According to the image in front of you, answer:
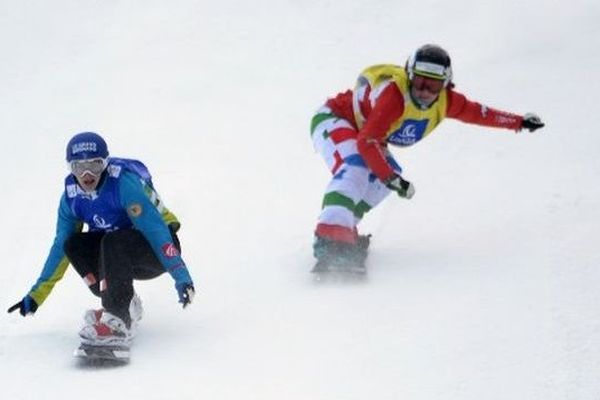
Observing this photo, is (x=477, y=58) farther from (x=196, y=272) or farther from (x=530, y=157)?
(x=196, y=272)

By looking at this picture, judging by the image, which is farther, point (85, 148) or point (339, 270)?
point (339, 270)

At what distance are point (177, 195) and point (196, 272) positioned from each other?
2193 millimetres

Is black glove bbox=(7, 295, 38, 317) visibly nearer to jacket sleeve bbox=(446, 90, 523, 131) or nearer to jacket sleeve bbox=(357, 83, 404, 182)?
jacket sleeve bbox=(357, 83, 404, 182)

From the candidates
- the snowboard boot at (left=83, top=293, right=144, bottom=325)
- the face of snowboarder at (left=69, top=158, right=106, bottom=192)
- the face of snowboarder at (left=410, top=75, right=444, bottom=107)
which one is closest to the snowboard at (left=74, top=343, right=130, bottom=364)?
the snowboard boot at (left=83, top=293, right=144, bottom=325)

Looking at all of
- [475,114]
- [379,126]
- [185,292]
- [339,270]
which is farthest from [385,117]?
[185,292]

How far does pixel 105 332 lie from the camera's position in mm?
6031

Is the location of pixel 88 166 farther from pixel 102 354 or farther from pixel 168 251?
pixel 102 354

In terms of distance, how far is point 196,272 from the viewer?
7.82 m

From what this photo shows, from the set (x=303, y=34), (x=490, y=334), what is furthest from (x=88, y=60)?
(x=490, y=334)

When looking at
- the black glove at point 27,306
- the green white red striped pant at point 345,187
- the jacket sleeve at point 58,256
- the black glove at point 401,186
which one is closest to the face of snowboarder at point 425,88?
the green white red striped pant at point 345,187

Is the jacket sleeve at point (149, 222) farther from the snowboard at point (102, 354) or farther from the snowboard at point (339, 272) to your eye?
the snowboard at point (339, 272)

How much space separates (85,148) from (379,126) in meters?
2.06

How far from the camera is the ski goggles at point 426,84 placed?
23.3 feet

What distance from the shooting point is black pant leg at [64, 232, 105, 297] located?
6301mm
